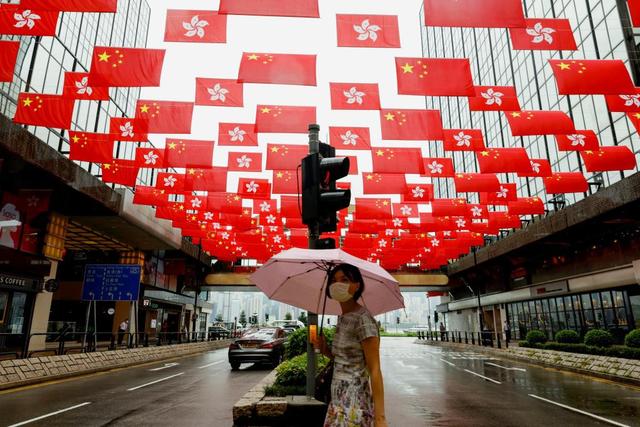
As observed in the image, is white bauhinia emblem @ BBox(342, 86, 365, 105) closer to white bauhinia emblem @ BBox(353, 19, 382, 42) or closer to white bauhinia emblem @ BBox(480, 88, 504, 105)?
white bauhinia emblem @ BBox(353, 19, 382, 42)

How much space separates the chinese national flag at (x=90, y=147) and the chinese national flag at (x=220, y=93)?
4.60 meters

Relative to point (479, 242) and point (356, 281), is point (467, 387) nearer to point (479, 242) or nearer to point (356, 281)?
point (356, 281)

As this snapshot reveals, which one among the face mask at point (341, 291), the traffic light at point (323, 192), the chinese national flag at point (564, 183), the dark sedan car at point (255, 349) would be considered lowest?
the dark sedan car at point (255, 349)

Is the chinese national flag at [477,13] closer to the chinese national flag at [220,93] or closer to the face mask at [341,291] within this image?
the chinese national flag at [220,93]

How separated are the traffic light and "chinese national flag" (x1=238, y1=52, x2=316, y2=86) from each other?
12.1 ft

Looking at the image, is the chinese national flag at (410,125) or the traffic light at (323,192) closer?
the traffic light at (323,192)

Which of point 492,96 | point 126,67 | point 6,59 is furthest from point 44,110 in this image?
point 492,96

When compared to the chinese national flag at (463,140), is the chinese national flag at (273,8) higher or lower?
lower

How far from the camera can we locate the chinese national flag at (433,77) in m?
8.74

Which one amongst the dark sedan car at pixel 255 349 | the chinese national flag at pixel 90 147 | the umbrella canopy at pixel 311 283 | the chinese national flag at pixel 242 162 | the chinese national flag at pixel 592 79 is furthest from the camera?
the dark sedan car at pixel 255 349

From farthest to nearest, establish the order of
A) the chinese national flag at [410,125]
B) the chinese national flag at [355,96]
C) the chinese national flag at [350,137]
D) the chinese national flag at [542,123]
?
the chinese national flag at [350,137] → the chinese national flag at [542,123] → the chinese national flag at [410,125] → the chinese national flag at [355,96]

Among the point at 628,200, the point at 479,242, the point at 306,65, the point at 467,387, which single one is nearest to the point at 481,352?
the point at 479,242

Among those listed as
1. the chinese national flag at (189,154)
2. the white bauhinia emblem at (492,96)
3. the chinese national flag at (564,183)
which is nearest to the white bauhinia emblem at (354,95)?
the white bauhinia emblem at (492,96)

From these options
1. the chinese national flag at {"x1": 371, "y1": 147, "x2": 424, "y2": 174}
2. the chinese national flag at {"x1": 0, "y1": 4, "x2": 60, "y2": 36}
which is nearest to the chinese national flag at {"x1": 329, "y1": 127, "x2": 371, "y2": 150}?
the chinese national flag at {"x1": 371, "y1": 147, "x2": 424, "y2": 174}
